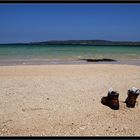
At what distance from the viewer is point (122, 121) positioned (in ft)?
17.1

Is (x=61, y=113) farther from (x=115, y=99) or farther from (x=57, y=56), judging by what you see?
(x=57, y=56)

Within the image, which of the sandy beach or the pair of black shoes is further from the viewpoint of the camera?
the pair of black shoes

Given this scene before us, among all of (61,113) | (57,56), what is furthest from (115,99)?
(57,56)

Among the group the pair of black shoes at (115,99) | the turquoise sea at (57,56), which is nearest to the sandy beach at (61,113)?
the pair of black shoes at (115,99)

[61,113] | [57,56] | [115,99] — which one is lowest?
[57,56]

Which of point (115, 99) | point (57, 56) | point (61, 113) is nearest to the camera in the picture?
point (61, 113)

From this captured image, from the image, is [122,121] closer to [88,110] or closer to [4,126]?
[88,110]

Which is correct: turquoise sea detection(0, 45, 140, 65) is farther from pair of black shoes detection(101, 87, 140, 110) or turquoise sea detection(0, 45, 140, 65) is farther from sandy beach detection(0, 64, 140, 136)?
pair of black shoes detection(101, 87, 140, 110)

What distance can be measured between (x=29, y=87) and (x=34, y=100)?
62.7 inches

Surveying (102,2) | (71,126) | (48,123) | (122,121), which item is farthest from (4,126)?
(102,2)

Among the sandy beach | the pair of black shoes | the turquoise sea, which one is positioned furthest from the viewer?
the turquoise sea

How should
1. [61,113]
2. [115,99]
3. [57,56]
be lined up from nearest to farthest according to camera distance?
[61,113]
[115,99]
[57,56]

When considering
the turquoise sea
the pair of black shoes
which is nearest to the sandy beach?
the pair of black shoes

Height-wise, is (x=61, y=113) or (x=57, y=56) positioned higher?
(x=61, y=113)
